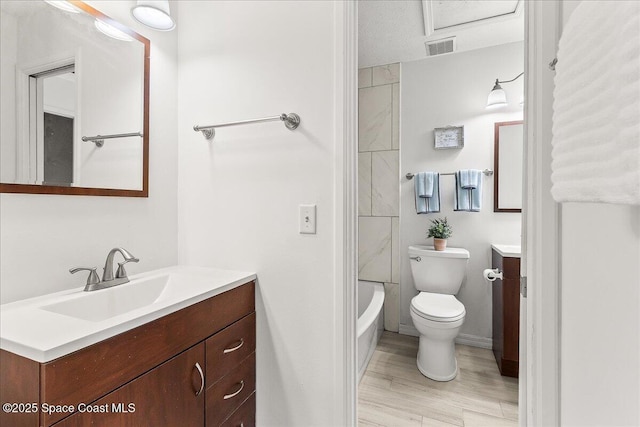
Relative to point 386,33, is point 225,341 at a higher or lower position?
lower

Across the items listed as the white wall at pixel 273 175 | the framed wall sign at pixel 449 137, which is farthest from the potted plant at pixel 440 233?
the white wall at pixel 273 175

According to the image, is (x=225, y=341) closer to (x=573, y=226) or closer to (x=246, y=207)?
(x=246, y=207)

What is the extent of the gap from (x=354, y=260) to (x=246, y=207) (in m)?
0.54

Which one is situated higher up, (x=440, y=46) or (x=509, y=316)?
(x=440, y=46)

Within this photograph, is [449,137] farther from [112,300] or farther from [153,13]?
[112,300]

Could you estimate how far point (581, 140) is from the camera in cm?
53

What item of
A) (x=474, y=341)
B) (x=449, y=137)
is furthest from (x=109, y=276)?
(x=474, y=341)

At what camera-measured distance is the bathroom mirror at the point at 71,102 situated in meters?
0.92

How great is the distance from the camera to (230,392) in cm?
114

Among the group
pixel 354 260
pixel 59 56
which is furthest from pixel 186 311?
pixel 59 56

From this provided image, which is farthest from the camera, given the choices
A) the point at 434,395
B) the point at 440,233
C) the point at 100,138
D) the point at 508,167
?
the point at 440,233

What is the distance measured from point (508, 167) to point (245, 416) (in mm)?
2427

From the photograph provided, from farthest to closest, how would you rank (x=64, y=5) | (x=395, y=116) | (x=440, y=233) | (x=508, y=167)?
(x=395, y=116) → (x=440, y=233) → (x=508, y=167) → (x=64, y=5)

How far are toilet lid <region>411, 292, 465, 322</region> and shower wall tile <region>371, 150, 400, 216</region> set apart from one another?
768 mm
